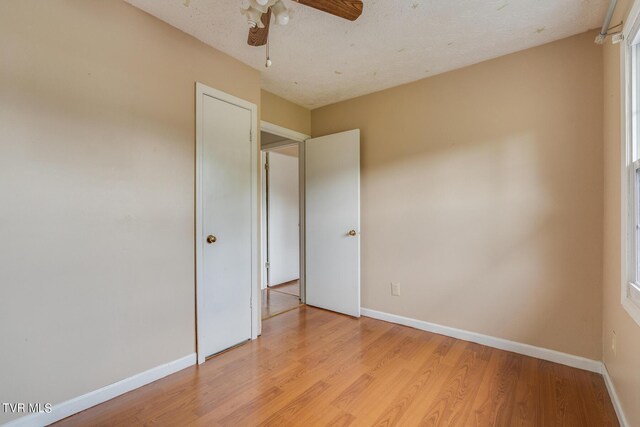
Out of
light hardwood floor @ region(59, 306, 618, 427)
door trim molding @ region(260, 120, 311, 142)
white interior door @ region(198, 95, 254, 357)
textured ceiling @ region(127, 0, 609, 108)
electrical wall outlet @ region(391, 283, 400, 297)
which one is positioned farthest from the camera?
door trim molding @ region(260, 120, 311, 142)

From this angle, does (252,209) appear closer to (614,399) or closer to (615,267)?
(615,267)

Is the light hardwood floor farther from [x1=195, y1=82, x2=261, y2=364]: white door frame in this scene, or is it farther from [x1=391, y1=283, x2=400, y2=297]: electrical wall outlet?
[x1=391, y1=283, x2=400, y2=297]: electrical wall outlet

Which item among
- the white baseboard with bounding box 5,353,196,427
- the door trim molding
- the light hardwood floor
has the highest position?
the door trim molding

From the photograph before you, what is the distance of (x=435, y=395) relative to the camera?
1807 mm

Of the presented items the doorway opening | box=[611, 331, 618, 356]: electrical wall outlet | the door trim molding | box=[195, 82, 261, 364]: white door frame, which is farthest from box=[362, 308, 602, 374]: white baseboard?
the door trim molding

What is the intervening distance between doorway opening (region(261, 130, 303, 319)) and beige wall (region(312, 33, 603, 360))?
164cm

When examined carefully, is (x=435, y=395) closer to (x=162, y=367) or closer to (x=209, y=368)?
(x=209, y=368)

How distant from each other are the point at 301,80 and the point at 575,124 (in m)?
2.23

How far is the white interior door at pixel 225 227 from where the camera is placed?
7.30 ft

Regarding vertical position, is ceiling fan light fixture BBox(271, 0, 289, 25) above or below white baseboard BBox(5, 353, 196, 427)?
above

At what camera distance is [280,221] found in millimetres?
4566

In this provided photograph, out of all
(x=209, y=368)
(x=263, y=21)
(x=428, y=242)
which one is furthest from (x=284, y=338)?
(x=263, y=21)

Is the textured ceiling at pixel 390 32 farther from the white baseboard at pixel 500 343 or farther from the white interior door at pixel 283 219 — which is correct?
the white baseboard at pixel 500 343

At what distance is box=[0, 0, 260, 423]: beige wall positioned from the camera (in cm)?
143
